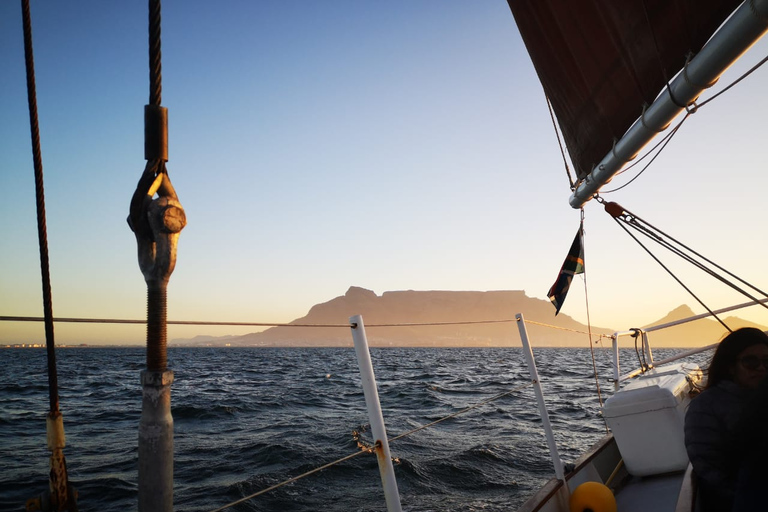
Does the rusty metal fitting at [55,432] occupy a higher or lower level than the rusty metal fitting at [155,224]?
lower

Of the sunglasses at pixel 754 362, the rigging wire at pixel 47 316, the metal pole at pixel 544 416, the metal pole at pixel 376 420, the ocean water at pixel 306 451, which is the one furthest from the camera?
the ocean water at pixel 306 451

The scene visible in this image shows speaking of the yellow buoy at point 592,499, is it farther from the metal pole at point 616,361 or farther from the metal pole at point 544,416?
the metal pole at point 616,361

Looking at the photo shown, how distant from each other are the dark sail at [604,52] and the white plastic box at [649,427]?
8.77 feet

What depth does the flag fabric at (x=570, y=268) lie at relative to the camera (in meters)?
6.76

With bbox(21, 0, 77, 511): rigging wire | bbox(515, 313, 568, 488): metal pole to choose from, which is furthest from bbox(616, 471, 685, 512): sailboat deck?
bbox(21, 0, 77, 511): rigging wire

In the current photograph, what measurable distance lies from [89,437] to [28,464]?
2479 millimetres

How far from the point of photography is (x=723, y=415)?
205cm

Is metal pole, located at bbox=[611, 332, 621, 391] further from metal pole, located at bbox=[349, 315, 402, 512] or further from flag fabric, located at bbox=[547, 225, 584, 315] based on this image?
metal pole, located at bbox=[349, 315, 402, 512]

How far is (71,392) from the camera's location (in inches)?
891

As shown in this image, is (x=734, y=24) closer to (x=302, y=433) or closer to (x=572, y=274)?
(x=572, y=274)

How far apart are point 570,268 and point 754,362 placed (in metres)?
4.70

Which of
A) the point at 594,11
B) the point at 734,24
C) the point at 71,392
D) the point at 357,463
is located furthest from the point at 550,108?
the point at 71,392

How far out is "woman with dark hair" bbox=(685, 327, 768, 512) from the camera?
78.2 inches

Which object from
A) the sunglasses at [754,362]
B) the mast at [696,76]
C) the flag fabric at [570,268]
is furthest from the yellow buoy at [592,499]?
the flag fabric at [570,268]
